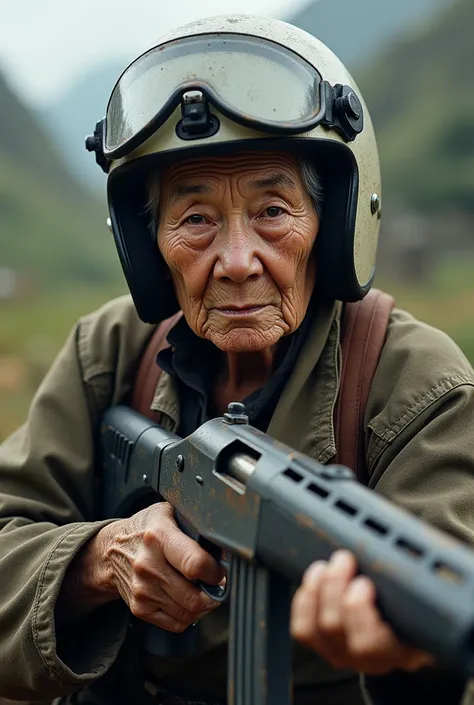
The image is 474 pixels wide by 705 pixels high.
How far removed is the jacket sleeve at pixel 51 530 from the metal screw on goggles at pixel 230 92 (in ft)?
2.86

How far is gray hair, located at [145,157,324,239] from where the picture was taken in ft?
9.66

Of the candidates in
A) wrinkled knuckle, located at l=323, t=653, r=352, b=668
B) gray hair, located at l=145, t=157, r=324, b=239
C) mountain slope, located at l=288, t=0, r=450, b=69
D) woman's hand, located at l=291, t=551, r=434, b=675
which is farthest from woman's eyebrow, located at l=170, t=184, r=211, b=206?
mountain slope, located at l=288, t=0, r=450, b=69

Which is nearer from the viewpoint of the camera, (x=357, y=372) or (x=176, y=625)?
(x=176, y=625)

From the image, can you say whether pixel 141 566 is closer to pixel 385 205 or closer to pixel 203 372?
pixel 203 372

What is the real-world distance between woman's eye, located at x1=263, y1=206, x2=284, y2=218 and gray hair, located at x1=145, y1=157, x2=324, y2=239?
126 mm

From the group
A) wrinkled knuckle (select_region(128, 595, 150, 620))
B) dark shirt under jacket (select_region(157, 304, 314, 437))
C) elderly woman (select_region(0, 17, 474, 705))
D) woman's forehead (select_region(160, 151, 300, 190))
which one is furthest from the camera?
dark shirt under jacket (select_region(157, 304, 314, 437))

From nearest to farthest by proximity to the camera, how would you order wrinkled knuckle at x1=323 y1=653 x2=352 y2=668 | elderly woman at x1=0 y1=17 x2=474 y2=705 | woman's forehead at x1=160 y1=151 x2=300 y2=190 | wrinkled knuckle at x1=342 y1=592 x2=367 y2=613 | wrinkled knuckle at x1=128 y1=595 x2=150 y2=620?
wrinkled knuckle at x1=342 y1=592 x2=367 y2=613 < wrinkled knuckle at x1=323 y1=653 x2=352 y2=668 < wrinkled knuckle at x1=128 y1=595 x2=150 y2=620 < elderly woman at x1=0 y1=17 x2=474 y2=705 < woman's forehead at x1=160 y1=151 x2=300 y2=190

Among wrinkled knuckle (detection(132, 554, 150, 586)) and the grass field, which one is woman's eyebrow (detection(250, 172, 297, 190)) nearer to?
wrinkled knuckle (detection(132, 554, 150, 586))

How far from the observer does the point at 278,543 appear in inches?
78.5

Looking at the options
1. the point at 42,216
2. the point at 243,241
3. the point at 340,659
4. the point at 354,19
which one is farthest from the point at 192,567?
the point at 354,19

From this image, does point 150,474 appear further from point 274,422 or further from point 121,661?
point 121,661

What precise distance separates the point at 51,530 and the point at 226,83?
1476 millimetres

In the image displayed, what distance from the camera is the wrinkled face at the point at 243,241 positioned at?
2.86 m

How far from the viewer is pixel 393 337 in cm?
301
